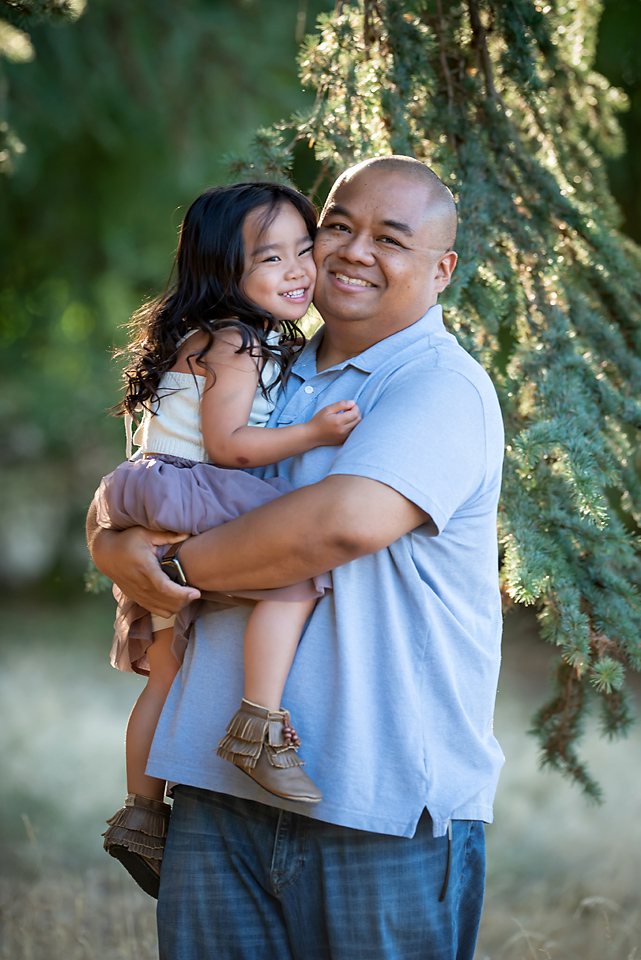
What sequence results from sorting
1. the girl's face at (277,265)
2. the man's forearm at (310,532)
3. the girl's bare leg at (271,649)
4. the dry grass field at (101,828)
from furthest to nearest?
the dry grass field at (101,828) < the girl's face at (277,265) < the girl's bare leg at (271,649) < the man's forearm at (310,532)

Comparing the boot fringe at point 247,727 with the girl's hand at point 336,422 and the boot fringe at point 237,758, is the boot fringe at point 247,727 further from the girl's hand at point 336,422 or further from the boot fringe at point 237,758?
the girl's hand at point 336,422

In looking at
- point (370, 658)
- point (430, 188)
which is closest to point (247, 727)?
point (370, 658)

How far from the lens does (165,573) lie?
1505 millimetres

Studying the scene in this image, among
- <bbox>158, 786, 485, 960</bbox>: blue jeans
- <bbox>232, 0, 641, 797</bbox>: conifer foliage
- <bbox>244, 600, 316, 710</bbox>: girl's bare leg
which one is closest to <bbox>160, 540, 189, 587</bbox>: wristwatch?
<bbox>244, 600, 316, 710</bbox>: girl's bare leg

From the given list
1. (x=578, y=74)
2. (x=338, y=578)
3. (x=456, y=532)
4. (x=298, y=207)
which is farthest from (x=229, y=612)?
(x=578, y=74)

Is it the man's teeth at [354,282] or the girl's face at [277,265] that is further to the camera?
the girl's face at [277,265]

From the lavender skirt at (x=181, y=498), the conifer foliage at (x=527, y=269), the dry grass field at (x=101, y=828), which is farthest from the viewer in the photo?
the dry grass field at (x=101, y=828)

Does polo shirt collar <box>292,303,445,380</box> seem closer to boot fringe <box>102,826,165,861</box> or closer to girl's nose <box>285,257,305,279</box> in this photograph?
girl's nose <box>285,257,305,279</box>

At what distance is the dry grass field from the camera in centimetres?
319

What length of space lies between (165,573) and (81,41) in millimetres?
4121

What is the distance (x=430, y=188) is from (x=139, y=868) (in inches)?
53.9

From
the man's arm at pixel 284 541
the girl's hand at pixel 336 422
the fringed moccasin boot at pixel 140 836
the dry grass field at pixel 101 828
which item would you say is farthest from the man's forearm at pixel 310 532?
the dry grass field at pixel 101 828

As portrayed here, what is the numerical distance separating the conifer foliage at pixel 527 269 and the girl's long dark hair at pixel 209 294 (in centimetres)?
30

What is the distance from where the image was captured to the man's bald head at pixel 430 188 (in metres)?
1.61
